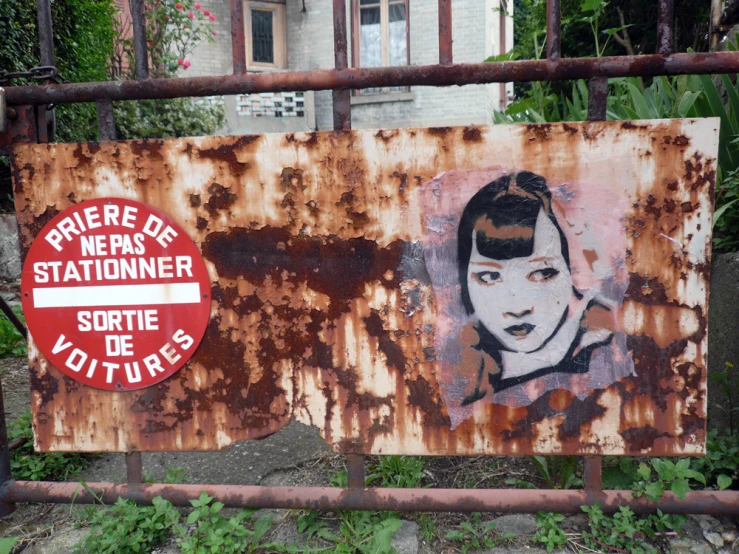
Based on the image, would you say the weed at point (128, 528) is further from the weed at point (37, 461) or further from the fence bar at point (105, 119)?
the fence bar at point (105, 119)

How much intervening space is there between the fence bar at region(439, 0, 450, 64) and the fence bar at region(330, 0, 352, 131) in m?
0.26

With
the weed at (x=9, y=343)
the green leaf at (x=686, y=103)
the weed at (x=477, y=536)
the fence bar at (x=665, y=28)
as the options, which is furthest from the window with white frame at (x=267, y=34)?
the weed at (x=477, y=536)

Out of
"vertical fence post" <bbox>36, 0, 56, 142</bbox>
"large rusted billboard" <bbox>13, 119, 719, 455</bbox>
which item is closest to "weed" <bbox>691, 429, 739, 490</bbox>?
"large rusted billboard" <bbox>13, 119, 719, 455</bbox>

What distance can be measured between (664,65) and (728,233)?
1.02 metres

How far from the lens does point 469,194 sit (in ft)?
4.75

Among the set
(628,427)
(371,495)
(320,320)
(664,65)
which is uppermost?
(664,65)

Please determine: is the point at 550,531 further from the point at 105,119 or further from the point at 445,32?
the point at 105,119

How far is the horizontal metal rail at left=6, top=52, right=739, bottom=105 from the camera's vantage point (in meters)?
1.39

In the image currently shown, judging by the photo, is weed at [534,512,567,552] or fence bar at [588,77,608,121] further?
weed at [534,512,567,552]

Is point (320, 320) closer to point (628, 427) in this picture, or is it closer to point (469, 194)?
point (469, 194)

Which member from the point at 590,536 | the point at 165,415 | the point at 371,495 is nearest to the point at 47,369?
the point at 165,415

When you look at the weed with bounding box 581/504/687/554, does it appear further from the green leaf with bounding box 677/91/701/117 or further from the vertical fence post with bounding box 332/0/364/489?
the green leaf with bounding box 677/91/701/117

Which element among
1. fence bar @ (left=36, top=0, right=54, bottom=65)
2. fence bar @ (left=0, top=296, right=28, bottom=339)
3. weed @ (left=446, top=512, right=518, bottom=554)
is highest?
fence bar @ (left=36, top=0, right=54, bottom=65)

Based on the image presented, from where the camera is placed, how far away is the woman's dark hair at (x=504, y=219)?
1.44m
